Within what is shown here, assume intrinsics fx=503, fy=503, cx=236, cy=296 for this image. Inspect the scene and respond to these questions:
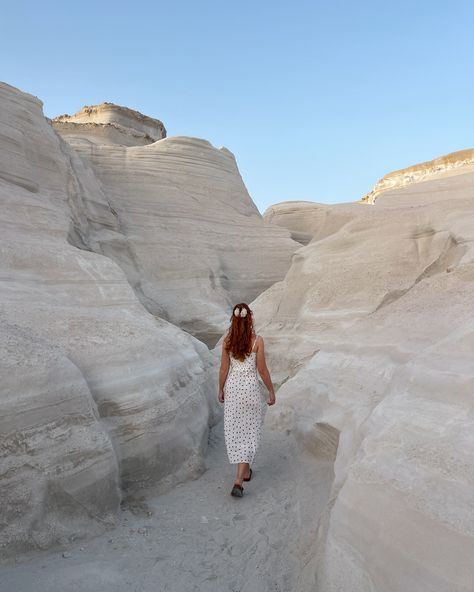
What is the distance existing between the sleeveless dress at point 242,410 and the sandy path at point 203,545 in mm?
309

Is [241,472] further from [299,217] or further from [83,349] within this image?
[299,217]

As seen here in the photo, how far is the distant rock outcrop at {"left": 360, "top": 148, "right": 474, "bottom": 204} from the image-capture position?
24047 millimetres

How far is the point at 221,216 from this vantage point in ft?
40.8

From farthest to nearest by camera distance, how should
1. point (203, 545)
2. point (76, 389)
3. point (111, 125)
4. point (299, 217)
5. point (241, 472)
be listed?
point (111, 125), point (299, 217), point (241, 472), point (76, 389), point (203, 545)

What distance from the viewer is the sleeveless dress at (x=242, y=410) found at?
12.2 feet

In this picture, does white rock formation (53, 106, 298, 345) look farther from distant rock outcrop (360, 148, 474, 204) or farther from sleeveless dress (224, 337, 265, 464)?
distant rock outcrop (360, 148, 474, 204)

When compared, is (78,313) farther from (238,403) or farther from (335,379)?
(335,379)

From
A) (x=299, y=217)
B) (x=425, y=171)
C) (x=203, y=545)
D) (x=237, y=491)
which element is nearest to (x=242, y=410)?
(x=237, y=491)

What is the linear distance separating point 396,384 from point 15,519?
7.42 ft

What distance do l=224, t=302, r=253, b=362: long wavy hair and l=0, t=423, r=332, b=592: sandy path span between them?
1017 millimetres

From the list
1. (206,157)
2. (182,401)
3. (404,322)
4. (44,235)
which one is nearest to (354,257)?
(404,322)

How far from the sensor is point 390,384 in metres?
3.20

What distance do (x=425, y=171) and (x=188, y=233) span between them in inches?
772

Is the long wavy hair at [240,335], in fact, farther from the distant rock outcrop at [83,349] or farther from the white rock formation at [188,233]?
the white rock formation at [188,233]
